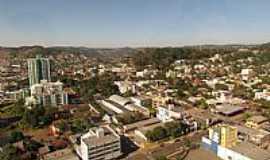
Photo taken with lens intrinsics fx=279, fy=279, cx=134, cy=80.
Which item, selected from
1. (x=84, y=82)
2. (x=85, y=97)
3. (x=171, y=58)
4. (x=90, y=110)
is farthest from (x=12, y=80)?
(x=171, y=58)

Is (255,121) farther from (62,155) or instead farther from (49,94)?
(49,94)

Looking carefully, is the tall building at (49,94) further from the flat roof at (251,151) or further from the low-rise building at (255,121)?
the flat roof at (251,151)

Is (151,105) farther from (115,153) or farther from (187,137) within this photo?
(115,153)

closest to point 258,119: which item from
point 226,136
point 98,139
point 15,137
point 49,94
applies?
point 226,136

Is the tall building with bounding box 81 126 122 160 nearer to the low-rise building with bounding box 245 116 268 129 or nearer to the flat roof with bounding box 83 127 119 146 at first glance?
the flat roof with bounding box 83 127 119 146

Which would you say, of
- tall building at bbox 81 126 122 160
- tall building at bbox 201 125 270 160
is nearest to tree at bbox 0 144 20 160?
tall building at bbox 81 126 122 160

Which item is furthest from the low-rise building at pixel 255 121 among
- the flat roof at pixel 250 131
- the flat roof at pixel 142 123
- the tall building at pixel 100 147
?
the tall building at pixel 100 147
